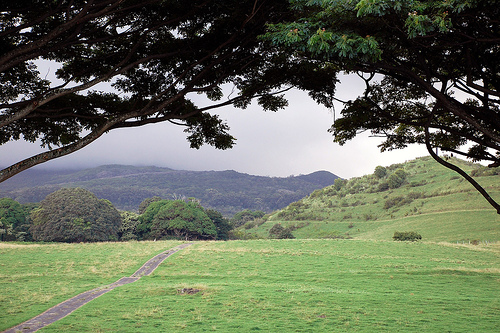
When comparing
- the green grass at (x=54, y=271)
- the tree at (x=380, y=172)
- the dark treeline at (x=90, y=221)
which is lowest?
the green grass at (x=54, y=271)

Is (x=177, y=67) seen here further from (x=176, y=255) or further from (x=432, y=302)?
(x=176, y=255)

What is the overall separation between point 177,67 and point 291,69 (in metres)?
3.00

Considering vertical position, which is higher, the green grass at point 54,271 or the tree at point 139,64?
the tree at point 139,64

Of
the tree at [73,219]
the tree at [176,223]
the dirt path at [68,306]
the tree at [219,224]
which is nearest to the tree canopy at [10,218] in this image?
the tree at [73,219]

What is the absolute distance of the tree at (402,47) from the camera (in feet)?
19.0

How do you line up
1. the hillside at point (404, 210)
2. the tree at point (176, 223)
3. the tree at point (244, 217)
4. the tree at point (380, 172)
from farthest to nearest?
1. the tree at point (380, 172)
2. the tree at point (244, 217)
3. the hillside at point (404, 210)
4. the tree at point (176, 223)

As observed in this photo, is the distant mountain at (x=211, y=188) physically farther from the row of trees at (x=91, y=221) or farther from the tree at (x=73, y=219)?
the tree at (x=73, y=219)

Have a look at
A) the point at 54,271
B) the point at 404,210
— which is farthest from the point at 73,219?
the point at 404,210

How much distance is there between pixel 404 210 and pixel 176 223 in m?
49.0

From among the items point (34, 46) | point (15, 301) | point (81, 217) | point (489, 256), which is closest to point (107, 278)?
point (15, 301)

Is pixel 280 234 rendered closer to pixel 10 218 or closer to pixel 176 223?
pixel 176 223

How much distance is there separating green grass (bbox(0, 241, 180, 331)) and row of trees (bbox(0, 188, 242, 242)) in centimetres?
2007

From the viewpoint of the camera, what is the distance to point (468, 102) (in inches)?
439

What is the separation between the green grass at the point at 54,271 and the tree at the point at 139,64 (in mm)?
6333
